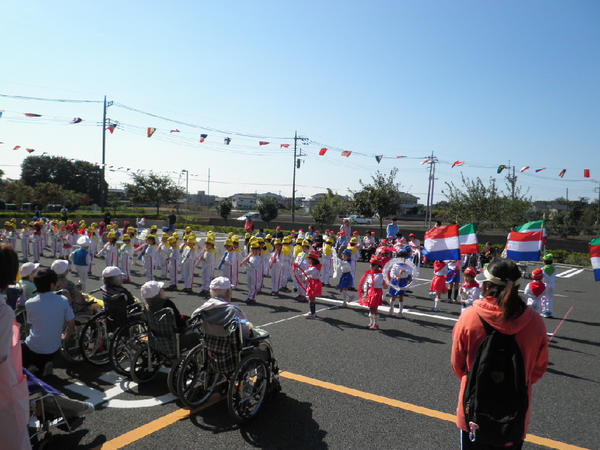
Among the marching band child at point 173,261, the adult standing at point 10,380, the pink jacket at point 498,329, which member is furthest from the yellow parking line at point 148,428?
the marching band child at point 173,261

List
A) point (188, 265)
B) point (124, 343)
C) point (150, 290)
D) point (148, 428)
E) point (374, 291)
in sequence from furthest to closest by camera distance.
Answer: point (188, 265), point (374, 291), point (124, 343), point (150, 290), point (148, 428)

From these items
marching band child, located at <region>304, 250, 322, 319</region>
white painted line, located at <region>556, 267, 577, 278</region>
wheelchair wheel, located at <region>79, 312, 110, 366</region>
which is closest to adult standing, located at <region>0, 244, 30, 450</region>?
wheelchair wheel, located at <region>79, 312, 110, 366</region>

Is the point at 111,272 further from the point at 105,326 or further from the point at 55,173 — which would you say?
the point at 55,173

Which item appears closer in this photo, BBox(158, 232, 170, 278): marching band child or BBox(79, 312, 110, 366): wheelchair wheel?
BBox(79, 312, 110, 366): wheelchair wheel

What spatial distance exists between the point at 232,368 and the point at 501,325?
2.91 m

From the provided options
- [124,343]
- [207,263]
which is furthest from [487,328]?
[207,263]

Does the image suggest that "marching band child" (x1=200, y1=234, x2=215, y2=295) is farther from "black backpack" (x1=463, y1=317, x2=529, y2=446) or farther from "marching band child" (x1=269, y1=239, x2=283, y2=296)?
"black backpack" (x1=463, y1=317, x2=529, y2=446)

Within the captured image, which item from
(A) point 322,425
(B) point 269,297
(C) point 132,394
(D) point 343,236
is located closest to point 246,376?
(A) point 322,425

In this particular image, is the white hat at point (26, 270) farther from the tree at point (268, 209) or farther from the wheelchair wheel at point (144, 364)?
the tree at point (268, 209)

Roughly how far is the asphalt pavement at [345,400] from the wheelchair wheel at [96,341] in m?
0.17

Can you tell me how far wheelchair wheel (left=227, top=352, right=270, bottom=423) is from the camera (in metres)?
4.12

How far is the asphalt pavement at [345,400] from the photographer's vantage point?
4.09 meters

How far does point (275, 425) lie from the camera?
14.2 feet

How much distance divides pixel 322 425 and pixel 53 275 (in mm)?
3440
